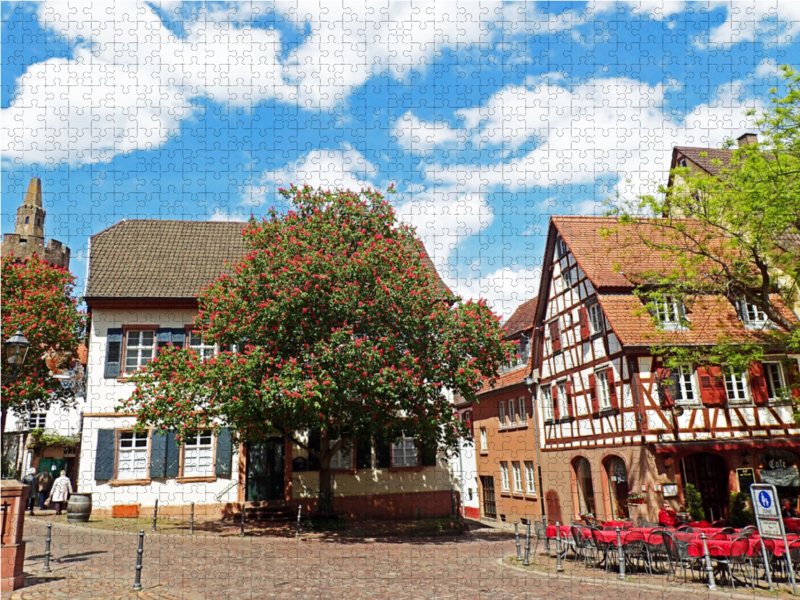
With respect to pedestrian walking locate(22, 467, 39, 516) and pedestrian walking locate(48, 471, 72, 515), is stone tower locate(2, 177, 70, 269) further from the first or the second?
pedestrian walking locate(48, 471, 72, 515)

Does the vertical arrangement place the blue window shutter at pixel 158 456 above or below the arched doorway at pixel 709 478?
above

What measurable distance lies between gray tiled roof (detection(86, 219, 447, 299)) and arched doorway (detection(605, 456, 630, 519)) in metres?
7.90

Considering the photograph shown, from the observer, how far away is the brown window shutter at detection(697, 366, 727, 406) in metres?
20.1

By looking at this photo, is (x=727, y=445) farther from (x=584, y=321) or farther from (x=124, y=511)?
(x=124, y=511)

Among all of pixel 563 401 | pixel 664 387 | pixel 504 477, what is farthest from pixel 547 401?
pixel 664 387

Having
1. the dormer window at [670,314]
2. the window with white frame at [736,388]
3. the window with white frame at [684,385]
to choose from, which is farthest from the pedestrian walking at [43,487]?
the window with white frame at [736,388]

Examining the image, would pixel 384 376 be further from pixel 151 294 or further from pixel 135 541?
pixel 151 294

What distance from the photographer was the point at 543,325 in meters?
25.7

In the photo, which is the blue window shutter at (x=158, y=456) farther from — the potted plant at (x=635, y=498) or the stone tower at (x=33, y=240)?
the stone tower at (x=33, y=240)

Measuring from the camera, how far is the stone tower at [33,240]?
5297cm

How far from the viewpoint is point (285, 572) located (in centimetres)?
1276

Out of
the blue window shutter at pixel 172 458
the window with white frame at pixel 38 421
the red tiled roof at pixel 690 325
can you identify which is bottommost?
the blue window shutter at pixel 172 458

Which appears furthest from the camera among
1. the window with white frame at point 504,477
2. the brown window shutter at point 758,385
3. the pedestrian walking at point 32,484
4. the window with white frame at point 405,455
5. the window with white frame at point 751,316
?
the window with white frame at point 504,477

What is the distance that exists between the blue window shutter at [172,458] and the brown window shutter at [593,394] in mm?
13927
